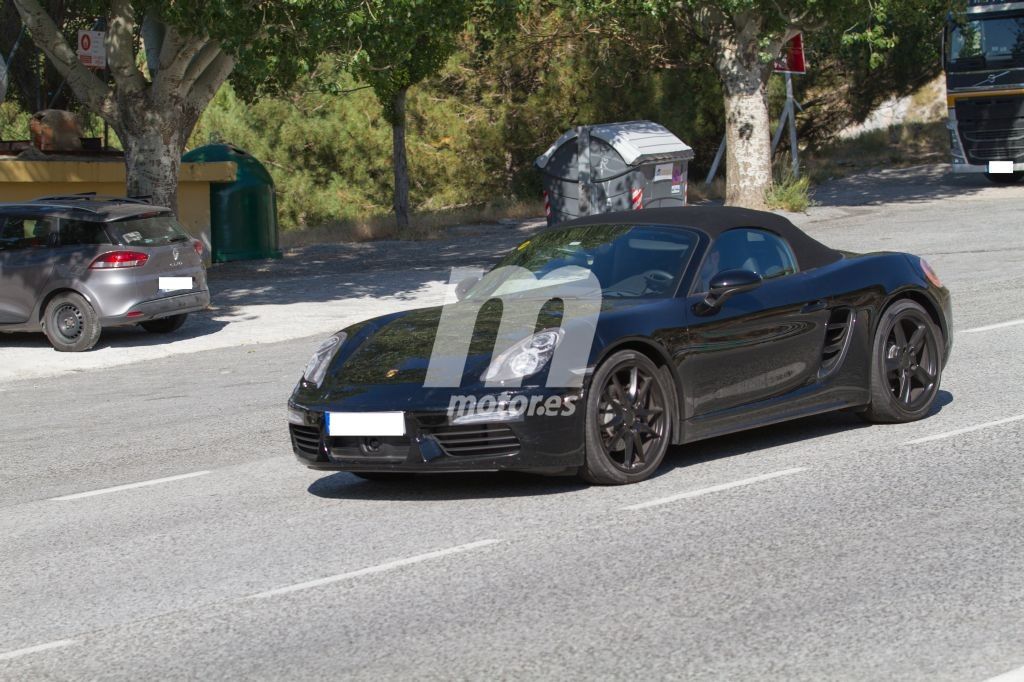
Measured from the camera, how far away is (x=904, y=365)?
28.6 ft

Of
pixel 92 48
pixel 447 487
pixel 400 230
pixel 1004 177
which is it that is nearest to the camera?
pixel 447 487

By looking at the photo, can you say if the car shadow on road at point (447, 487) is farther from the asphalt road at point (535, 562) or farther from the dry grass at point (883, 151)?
the dry grass at point (883, 151)

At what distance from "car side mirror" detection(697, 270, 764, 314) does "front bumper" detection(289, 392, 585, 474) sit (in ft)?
3.60

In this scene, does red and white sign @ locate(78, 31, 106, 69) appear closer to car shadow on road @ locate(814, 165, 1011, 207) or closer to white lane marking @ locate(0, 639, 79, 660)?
car shadow on road @ locate(814, 165, 1011, 207)

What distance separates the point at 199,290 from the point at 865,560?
11.5 metres

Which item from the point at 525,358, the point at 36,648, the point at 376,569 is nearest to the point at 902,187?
the point at 525,358

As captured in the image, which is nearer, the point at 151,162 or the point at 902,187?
the point at 151,162

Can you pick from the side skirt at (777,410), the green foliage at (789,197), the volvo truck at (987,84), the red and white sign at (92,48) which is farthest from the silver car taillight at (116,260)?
the volvo truck at (987,84)

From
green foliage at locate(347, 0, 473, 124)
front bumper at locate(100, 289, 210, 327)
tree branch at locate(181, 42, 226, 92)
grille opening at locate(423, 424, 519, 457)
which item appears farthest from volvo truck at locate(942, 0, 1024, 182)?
grille opening at locate(423, 424, 519, 457)

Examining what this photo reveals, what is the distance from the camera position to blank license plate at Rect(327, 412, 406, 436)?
7.08 metres

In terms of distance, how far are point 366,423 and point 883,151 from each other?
32192mm

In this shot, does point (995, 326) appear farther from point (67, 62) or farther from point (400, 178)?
point (400, 178)

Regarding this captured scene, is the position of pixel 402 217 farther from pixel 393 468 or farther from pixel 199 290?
pixel 393 468

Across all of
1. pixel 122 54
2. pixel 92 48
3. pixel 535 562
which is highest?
pixel 92 48
